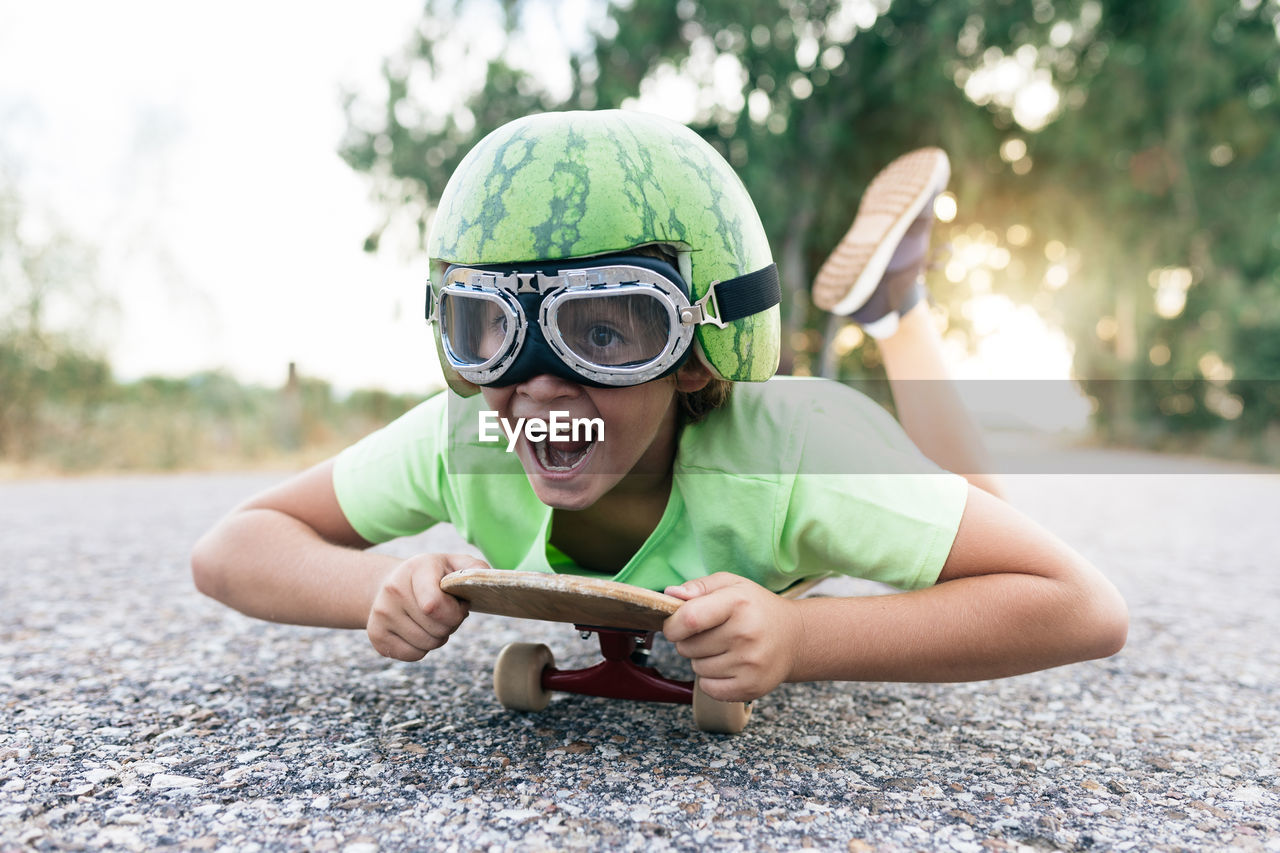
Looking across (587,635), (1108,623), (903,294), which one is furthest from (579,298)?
(903,294)

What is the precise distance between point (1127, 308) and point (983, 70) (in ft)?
11.1

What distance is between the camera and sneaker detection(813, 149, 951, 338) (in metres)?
2.69

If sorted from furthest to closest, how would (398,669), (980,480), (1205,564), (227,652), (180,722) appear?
(1205,564)
(980,480)
(227,652)
(398,669)
(180,722)

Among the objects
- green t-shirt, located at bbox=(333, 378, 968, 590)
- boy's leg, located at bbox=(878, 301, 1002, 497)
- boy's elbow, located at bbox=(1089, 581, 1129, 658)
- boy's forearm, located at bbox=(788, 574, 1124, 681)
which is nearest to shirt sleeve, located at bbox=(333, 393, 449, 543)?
green t-shirt, located at bbox=(333, 378, 968, 590)

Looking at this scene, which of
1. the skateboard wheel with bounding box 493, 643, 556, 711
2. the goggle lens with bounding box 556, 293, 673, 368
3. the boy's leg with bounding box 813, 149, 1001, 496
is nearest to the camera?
the goggle lens with bounding box 556, 293, 673, 368

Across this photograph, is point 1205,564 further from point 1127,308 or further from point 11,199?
point 11,199

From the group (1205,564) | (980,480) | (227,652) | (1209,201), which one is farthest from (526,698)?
(1209,201)

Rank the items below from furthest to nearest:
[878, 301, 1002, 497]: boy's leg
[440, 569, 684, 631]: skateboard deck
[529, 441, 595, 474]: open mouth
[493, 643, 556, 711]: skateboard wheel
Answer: [878, 301, 1002, 497]: boy's leg
[493, 643, 556, 711]: skateboard wheel
[529, 441, 595, 474]: open mouth
[440, 569, 684, 631]: skateboard deck

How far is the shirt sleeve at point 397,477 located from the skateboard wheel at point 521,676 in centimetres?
30

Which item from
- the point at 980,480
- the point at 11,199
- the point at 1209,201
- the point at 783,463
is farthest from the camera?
the point at 1209,201

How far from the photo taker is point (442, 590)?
1.36m

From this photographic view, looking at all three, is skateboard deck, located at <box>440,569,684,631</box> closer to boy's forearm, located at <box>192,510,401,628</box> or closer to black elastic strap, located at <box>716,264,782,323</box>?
boy's forearm, located at <box>192,510,401,628</box>

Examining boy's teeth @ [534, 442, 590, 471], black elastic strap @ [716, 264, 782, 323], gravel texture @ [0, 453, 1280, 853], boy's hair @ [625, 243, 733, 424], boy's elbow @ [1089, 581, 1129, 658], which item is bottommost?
gravel texture @ [0, 453, 1280, 853]

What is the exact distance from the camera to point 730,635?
1.29 m
